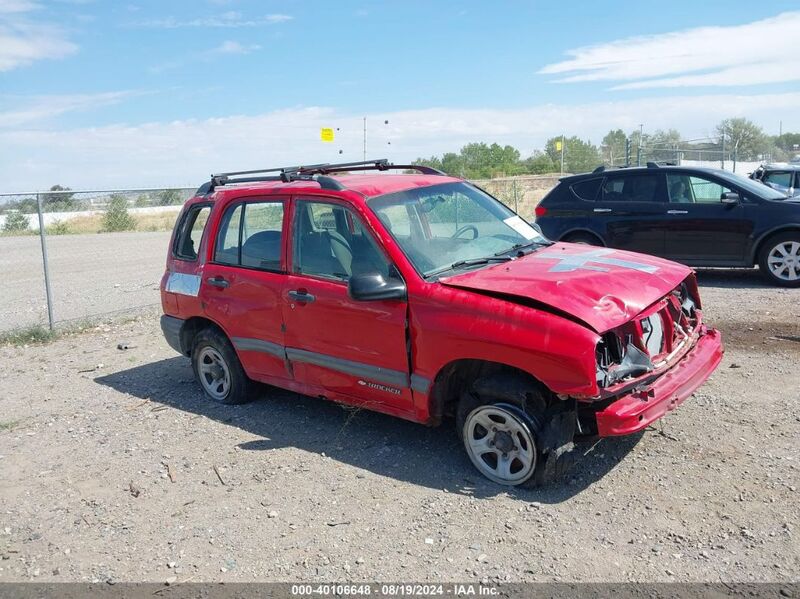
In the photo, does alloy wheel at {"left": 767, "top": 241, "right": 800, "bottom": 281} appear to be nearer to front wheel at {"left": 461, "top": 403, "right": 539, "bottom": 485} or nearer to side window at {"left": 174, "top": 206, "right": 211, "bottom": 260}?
front wheel at {"left": 461, "top": 403, "right": 539, "bottom": 485}

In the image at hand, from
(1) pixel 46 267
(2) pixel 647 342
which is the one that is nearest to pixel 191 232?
(1) pixel 46 267

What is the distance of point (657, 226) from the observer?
10.5 m

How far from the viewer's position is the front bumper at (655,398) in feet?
13.1

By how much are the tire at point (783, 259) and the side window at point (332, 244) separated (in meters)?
7.20

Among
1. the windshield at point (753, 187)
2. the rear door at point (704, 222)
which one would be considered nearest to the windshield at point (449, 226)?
the rear door at point (704, 222)

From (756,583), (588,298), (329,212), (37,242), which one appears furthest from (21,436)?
(37,242)

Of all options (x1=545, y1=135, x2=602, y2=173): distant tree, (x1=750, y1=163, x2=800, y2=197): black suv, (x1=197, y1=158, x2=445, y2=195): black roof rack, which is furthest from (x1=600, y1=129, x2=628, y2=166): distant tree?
(x1=197, y1=158, x2=445, y2=195): black roof rack

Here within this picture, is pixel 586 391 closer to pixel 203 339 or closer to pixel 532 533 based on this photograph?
pixel 532 533

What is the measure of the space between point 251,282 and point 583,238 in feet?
22.4

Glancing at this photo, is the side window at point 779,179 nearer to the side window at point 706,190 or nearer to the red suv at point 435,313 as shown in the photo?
the side window at point 706,190

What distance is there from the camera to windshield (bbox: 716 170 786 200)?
10000 millimetres

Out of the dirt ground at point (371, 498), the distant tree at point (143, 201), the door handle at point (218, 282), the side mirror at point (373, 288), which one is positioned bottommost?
the dirt ground at point (371, 498)

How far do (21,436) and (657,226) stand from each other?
28.0 ft

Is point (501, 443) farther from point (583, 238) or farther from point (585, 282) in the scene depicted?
point (583, 238)
